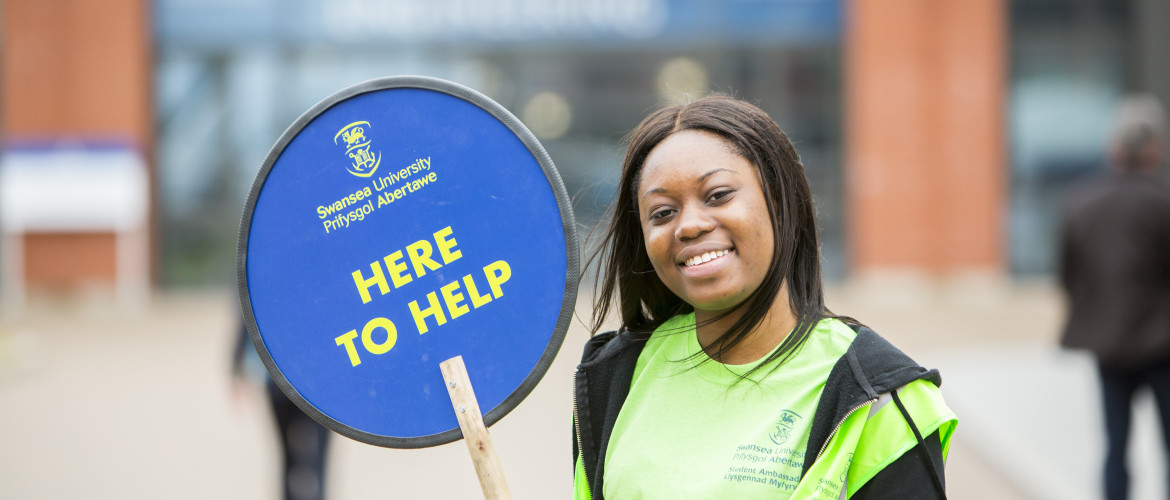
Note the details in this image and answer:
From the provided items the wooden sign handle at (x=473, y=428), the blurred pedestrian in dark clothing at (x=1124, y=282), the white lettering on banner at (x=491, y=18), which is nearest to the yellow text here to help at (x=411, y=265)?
the wooden sign handle at (x=473, y=428)

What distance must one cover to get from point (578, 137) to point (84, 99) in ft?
23.9

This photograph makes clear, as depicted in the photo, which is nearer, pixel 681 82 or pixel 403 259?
pixel 403 259

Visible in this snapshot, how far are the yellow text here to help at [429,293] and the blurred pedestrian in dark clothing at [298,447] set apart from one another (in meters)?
2.87

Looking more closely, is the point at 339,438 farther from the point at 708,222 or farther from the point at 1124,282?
the point at 708,222

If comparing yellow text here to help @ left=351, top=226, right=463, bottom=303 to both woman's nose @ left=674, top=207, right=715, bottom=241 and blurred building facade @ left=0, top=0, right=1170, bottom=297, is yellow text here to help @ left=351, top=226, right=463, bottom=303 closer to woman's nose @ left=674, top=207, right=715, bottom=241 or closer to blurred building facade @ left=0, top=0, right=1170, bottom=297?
woman's nose @ left=674, top=207, right=715, bottom=241

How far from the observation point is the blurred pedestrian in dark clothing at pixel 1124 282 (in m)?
4.29

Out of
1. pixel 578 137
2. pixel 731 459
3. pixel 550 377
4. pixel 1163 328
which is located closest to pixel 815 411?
pixel 731 459

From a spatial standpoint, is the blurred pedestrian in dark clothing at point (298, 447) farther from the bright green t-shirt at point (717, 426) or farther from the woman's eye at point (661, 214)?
the woman's eye at point (661, 214)

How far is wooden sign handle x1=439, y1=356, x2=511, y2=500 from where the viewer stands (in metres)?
1.39

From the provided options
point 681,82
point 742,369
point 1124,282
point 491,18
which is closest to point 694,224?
point 742,369

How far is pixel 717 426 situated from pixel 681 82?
1461 cm

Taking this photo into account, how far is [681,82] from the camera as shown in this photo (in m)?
15.7

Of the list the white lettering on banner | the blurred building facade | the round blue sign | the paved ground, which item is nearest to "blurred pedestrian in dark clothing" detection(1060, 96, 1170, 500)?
the paved ground

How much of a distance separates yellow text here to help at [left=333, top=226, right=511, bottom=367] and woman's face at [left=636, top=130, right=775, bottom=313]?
231 mm
